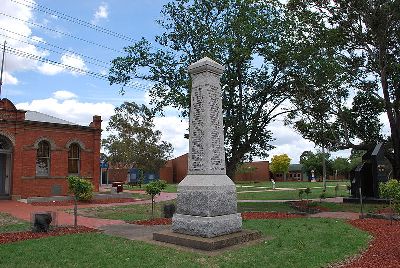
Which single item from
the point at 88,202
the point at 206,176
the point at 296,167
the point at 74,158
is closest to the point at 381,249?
the point at 206,176

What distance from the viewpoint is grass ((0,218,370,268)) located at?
752cm

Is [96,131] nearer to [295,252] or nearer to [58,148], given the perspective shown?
[58,148]

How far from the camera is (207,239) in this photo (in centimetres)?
895

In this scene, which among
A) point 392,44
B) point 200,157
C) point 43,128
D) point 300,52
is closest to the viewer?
point 200,157

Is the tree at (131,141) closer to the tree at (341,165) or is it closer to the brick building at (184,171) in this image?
the brick building at (184,171)

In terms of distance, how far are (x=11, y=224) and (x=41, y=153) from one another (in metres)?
12.9

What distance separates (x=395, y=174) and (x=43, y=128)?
24.4 metres

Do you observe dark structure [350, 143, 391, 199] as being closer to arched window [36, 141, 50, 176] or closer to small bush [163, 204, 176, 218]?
small bush [163, 204, 176, 218]

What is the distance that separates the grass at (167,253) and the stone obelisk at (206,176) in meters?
0.98

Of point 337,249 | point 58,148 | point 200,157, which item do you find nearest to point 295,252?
point 337,249

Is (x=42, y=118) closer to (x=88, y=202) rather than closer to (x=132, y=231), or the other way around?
(x=88, y=202)

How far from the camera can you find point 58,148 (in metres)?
26.5

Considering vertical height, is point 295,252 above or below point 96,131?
below

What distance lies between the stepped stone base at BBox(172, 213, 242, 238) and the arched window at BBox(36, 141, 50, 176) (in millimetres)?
19201
